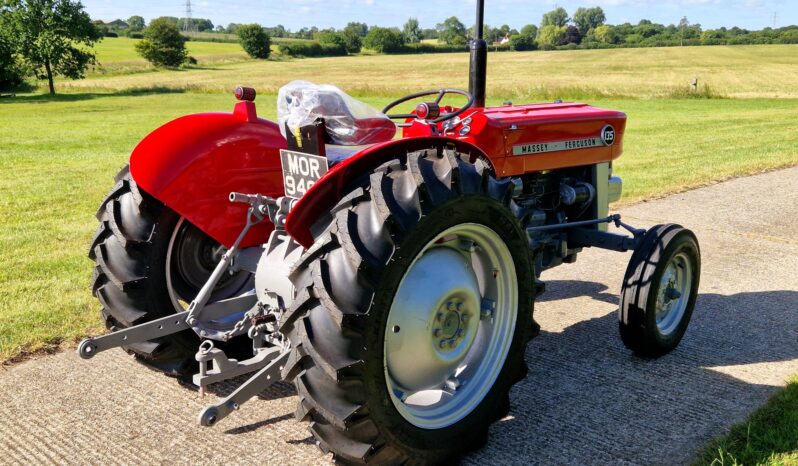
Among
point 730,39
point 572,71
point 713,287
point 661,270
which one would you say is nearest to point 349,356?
point 661,270

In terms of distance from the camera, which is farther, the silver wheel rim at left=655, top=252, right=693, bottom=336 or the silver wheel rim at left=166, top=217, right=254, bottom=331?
the silver wheel rim at left=655, top=252, right=693, bottom=336

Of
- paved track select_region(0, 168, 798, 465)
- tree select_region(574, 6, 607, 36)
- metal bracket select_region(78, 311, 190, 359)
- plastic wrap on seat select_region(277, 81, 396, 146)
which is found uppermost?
tree select_region(574, 6, 607, 36)

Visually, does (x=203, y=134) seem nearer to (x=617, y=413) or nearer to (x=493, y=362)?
(x=493, y=362)

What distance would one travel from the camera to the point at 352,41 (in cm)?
8138

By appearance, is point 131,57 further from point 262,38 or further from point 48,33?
point 48,33

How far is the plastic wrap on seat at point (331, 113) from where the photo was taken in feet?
9.54

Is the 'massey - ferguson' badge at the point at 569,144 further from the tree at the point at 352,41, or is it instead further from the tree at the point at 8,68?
the tree at the point at 352,41

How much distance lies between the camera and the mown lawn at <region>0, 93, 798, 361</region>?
4645 millimetres

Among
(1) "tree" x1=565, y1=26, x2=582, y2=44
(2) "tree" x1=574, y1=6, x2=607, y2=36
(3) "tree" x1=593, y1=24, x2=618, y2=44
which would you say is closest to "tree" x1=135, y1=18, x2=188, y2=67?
(1) "tree" x1=565, y1=26, x2=582, y2=44

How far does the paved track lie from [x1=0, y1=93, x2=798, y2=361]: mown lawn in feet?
2.65

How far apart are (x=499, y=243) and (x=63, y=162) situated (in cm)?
1112

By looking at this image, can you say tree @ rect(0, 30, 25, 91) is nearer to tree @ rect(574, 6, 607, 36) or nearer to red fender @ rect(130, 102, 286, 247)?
red fender @ rect(130, 102, 286, 247)

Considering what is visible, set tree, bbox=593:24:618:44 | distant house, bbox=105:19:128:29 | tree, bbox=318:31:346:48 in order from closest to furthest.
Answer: tree, bbox=593:24:618:44 < tree, bbox=318:31:346:48 < distant house, bbox=105:19:128:29

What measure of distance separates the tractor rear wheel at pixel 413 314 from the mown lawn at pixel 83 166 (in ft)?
7.76
